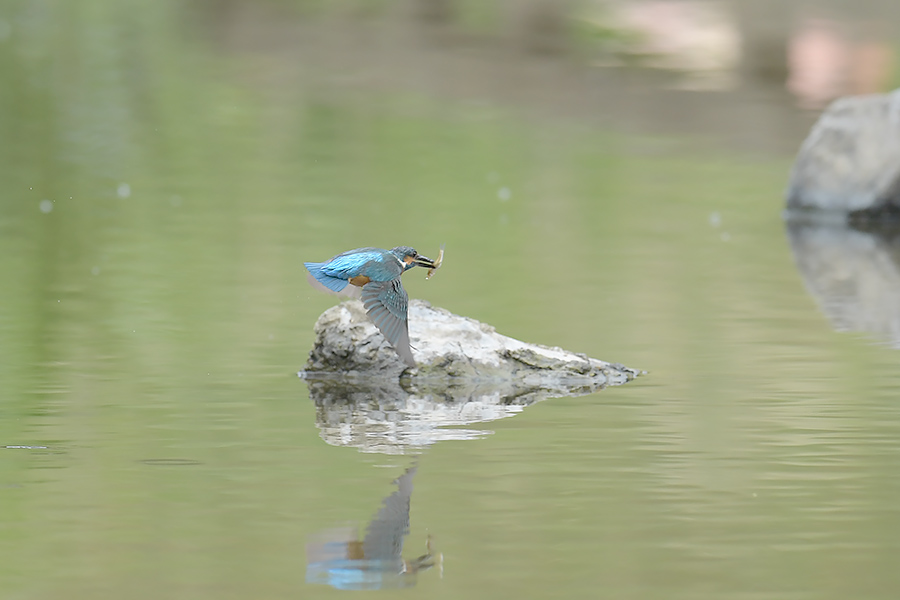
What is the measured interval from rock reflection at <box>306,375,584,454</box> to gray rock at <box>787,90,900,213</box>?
5.90m

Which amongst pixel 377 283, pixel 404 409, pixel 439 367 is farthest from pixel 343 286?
pixel 439 367

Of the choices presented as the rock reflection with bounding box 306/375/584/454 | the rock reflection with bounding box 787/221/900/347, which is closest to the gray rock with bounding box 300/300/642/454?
the rock reflection with bounding box 306/375/584/454

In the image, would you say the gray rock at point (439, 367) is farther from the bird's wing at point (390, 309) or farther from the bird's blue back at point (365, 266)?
the bird's blue back at point (365, 266)

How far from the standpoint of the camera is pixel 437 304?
8.53 m

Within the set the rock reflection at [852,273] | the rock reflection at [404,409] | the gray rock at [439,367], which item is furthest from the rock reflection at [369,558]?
the rock reflection at [852,273]

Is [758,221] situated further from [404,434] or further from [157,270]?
[404,434]

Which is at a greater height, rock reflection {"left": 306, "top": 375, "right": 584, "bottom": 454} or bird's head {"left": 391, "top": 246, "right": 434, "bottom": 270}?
bird's head {"left": 391, "top": 246, "right": 434, "bottom": 270}

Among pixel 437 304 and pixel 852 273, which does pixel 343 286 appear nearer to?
pixel 437 304

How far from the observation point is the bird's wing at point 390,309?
20.1ft

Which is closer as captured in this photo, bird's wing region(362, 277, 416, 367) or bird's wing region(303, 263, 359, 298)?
bird's wing region(362, 277, 416, 367)

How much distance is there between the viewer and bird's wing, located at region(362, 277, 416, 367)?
20.1 feet

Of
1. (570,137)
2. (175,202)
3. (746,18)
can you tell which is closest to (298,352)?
(175,202)

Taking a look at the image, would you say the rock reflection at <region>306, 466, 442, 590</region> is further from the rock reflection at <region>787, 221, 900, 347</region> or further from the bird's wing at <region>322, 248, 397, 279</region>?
the rock reflection at <region>787, 221, 900, 347</region>

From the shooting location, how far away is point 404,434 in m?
5.96
